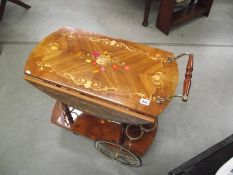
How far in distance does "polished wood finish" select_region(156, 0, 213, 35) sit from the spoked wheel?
1.46 metres

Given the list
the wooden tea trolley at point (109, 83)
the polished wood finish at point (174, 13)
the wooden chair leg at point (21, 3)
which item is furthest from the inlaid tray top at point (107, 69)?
the wooden chair leg at point (21, 3)

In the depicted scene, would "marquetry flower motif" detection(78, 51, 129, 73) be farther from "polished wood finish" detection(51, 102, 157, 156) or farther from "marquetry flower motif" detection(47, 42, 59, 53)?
"polished wood finish" detection(51, 102, 157, 156)

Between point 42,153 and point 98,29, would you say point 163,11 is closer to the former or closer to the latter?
point 98,29

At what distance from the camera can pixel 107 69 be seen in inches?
59.5

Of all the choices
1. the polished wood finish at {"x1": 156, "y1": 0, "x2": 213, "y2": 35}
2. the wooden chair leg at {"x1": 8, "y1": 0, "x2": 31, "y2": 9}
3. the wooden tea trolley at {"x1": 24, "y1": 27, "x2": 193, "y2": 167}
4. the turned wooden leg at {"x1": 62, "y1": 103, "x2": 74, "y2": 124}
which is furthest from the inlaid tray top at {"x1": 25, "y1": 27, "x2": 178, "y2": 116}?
the wooden chair leg at {"x1": 8, "y1": 0, "x2": 31, "y2": 9}

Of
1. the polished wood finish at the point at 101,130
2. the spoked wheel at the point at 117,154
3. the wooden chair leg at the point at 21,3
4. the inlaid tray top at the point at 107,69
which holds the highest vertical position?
the inlaid tray top at the point at 107,69

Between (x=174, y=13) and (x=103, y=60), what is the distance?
1489 mm

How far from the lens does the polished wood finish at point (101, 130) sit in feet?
5.65

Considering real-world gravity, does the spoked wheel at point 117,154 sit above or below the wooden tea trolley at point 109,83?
below

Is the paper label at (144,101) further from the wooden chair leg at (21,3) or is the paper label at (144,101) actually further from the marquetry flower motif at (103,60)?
the wooden chair leg at (21,3)

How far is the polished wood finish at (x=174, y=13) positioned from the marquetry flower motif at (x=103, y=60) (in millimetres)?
1198

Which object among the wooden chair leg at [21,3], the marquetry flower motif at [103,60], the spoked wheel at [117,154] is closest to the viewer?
the marquetry flower motif at [103,60]

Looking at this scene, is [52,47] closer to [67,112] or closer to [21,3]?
[67,112]

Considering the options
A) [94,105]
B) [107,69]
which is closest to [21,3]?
[107,69]
